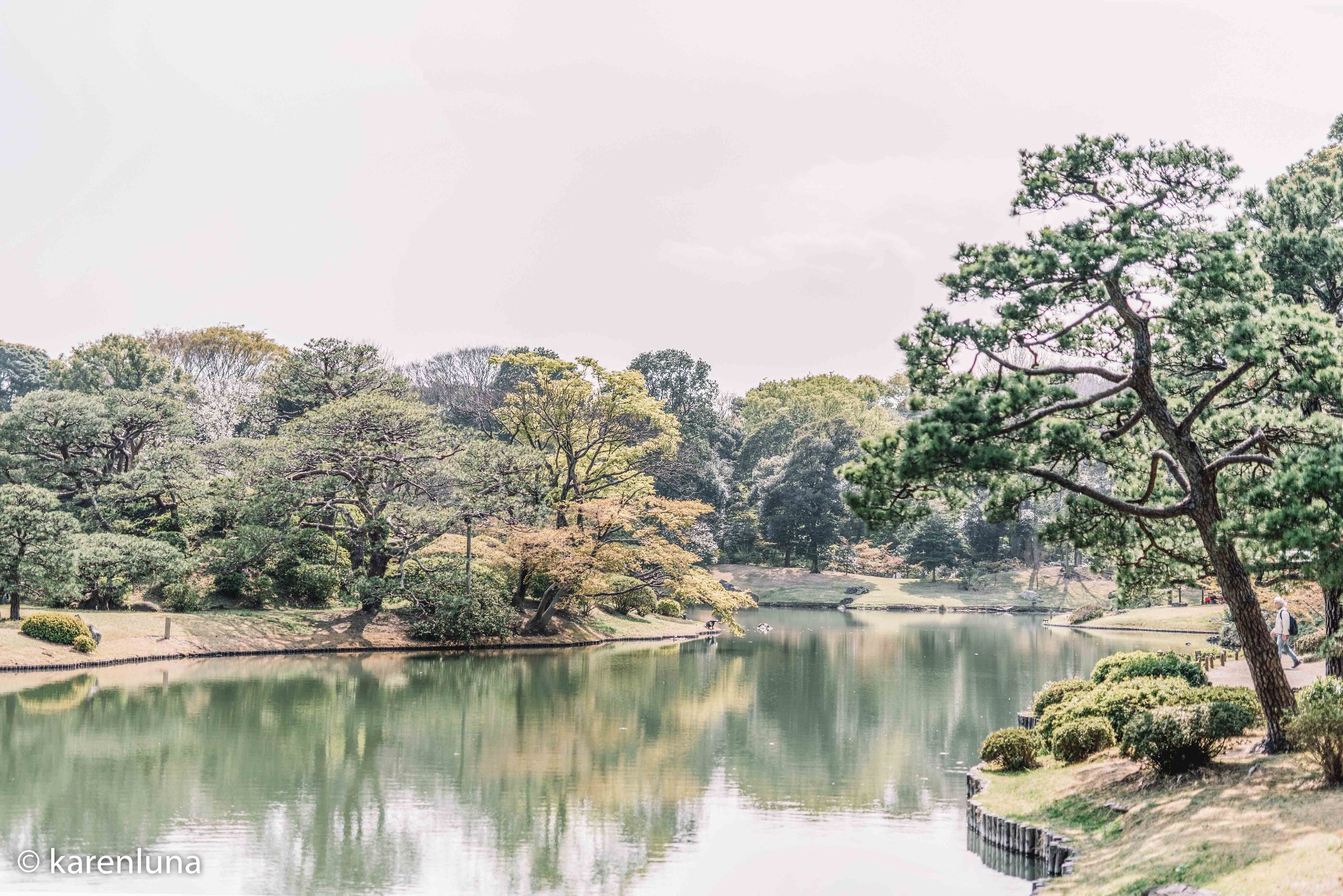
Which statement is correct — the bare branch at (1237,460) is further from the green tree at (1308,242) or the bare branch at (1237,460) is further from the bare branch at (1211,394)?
the green tree at (1308,242)

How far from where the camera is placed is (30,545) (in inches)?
1056

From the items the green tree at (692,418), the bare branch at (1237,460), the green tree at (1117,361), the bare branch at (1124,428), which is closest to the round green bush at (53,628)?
the green tree at (1117,361)

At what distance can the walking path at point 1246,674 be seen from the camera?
18312 millimetres

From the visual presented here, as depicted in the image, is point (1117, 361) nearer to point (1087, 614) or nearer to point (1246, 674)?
point (1246, 674)

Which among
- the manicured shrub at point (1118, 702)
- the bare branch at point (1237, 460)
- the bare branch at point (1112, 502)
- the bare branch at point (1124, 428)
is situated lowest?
the manicured shrub at point (1118, 702)

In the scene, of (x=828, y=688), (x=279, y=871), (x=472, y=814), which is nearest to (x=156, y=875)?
(x=279, y=871)

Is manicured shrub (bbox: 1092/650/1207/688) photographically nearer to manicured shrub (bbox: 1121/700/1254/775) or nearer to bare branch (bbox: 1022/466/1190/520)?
manicured shrub (bbox: 1121/700/1254/775)

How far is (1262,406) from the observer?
1211 cm

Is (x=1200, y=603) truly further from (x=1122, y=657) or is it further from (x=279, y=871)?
(x=279, y=871)

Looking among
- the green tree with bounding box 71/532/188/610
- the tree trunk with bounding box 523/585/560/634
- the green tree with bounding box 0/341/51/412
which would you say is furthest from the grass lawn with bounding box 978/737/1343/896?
the green tree with bounding box 0/341/51/412

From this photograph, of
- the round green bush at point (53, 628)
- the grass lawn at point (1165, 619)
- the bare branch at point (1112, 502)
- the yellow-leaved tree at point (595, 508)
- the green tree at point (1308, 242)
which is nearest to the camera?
the bare branch at point (1112, 502)

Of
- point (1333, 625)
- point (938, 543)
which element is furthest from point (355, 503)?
point (938, 543)

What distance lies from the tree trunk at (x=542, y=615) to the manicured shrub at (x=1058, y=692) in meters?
21.3

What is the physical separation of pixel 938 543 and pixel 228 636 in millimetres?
45214
